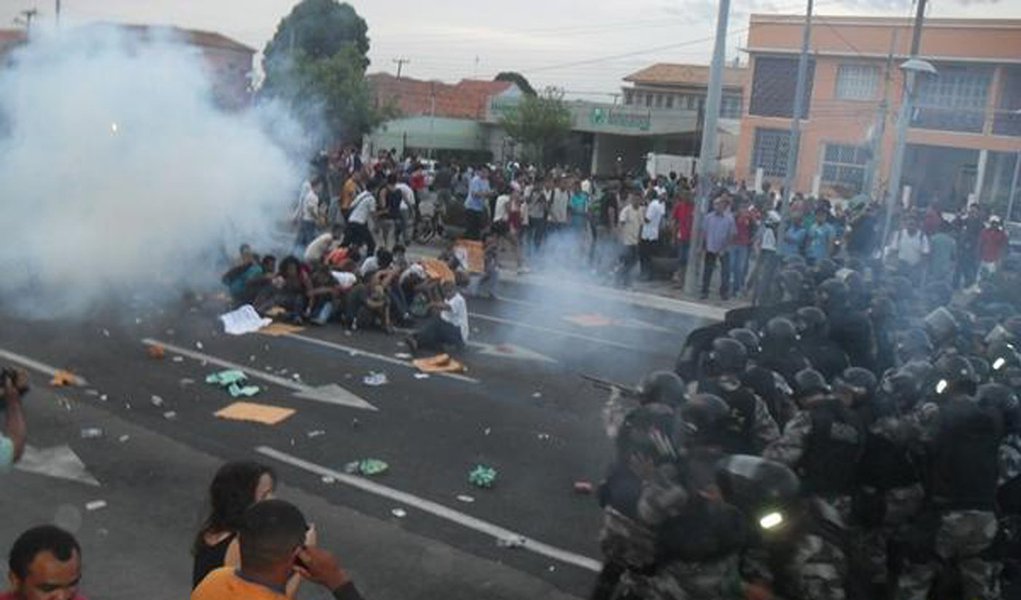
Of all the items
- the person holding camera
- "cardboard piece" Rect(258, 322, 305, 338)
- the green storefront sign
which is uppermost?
the green storefront sign

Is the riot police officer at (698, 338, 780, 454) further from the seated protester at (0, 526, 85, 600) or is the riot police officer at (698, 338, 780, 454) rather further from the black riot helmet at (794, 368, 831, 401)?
the seated protester at (0, 526, 85, 600)

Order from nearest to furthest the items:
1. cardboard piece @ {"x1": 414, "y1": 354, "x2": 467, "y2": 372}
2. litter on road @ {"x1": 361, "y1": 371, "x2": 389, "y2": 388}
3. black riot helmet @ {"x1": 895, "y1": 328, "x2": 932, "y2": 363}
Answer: black riot helmet @ {"x1": 895, "y1": 328, "x2": 932, "y2": 363}, litter on road @ {"x1": 361, "y1": 371, "x2": 389, "y2": 388}, cardboard piece @ {"x1": 414, "y1": 354, "x2": 467, "y2": 372}

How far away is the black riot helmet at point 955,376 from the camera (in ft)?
22.5

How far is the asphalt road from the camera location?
754 centimetres

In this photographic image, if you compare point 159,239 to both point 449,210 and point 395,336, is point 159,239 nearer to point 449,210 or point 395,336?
point 395,336

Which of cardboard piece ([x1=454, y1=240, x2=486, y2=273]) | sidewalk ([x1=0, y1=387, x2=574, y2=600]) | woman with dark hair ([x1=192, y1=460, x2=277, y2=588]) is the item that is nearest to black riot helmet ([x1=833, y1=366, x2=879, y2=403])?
sidewalk ([x1=0, y1=387, x2=574, y2=600])

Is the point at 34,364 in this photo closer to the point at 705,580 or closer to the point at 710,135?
the point at 705,580

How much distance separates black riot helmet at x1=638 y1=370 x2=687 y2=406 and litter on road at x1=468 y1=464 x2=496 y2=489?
2.56 meters

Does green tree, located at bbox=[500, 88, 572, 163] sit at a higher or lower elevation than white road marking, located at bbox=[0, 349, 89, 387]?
higher

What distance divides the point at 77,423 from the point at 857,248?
41.7 ft

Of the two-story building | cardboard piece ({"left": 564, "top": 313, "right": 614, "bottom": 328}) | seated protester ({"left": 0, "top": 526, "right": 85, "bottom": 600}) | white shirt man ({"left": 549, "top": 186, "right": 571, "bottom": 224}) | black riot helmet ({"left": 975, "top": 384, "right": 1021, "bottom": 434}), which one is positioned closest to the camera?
seated protester ({"left": 0, "top": 526, "right": 85, "bottom": 600})

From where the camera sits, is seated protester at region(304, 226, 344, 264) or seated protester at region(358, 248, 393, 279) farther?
seated protester at region(304, 226, 344, 264)

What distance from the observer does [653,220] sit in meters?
17.8

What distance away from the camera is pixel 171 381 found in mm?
10547
